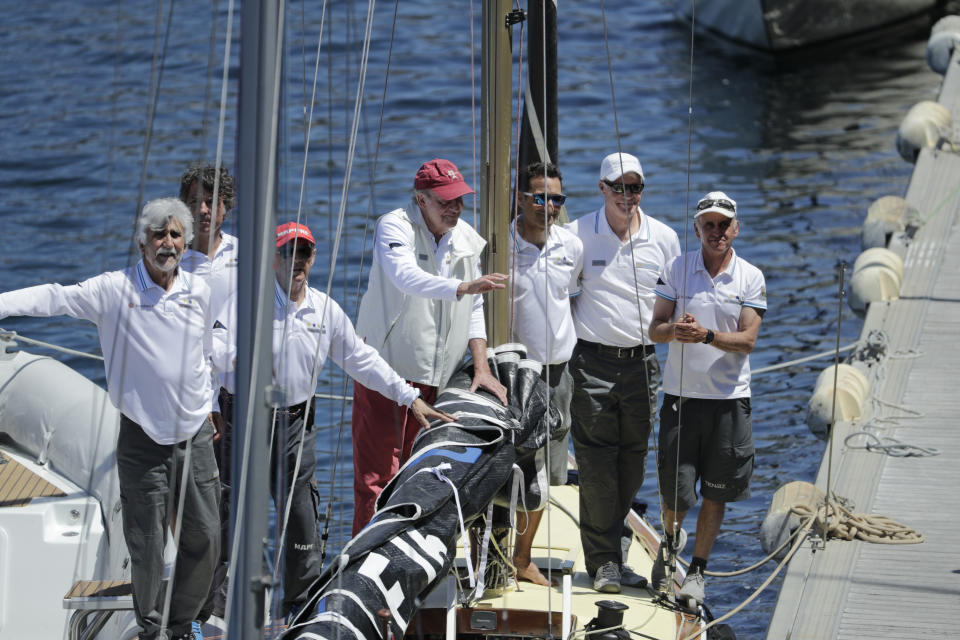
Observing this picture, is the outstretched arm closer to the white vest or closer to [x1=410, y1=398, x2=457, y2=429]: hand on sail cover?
the white vest

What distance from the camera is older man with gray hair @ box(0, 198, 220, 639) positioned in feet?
13.2

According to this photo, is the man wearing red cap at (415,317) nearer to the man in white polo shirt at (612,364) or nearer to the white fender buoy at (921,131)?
the man in white polo shirt at (612,364)

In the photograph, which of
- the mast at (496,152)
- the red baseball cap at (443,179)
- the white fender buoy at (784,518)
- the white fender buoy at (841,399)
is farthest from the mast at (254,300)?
the white fender buoy at (841,399)

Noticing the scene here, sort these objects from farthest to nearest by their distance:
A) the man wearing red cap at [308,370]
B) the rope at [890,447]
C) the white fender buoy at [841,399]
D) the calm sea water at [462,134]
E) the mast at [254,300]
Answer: the calm sea water at [462,134]
the white fender buoy at [841,399]
the rope at [890,447]
the man wearing red cap at [308,370]
the mast at [254,300]

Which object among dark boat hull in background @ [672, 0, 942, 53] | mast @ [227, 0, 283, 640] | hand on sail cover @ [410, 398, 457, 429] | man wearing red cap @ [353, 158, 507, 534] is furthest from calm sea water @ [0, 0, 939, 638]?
mast @ [227, 0, 283, 640]

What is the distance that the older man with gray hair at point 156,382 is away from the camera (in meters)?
4.04

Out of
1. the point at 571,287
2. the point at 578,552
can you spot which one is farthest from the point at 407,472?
the point at 578,552

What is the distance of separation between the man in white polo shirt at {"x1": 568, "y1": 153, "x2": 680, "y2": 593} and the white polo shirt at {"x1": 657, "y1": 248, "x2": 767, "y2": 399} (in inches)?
5.4

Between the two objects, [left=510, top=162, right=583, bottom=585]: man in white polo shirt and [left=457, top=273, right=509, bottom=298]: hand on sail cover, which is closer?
[left=457, top=273, right=509, bottom=298]: hand on sail cover

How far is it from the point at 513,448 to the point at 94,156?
12312 millimetres

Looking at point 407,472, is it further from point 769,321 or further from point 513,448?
point 769,321

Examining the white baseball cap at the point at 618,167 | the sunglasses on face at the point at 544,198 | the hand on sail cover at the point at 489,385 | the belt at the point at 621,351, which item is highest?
the white baseball cap at the point at 618,167

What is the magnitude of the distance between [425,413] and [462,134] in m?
11.9

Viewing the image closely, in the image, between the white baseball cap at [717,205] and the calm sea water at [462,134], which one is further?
the calm sea water at [462,134]
